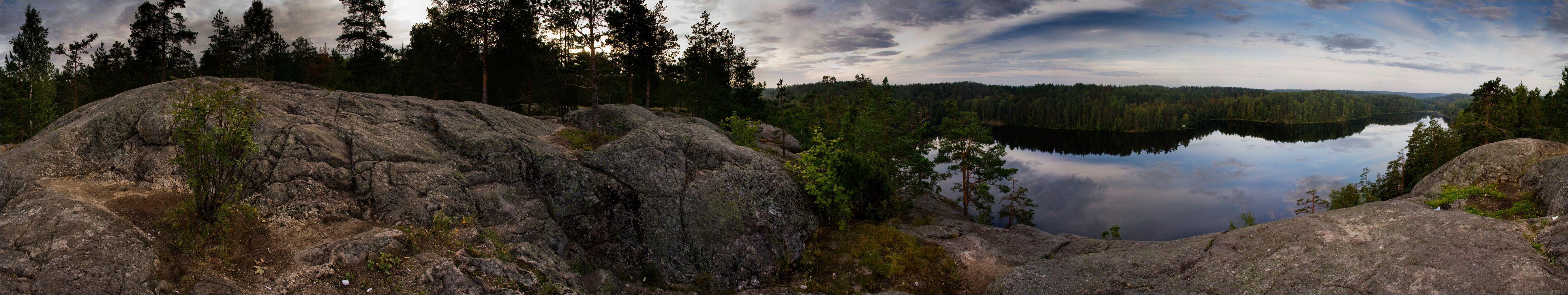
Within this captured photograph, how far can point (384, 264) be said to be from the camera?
34.1 ft

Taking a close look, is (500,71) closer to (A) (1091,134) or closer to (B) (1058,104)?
(A) (1091,134)

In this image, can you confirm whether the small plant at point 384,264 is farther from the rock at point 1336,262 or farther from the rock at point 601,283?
the rock at point 1336,262

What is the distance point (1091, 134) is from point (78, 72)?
537ft

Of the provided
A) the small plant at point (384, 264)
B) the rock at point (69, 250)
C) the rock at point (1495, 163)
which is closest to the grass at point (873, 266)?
the small plant at point (384, 264)

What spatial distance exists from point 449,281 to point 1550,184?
87.8 feet

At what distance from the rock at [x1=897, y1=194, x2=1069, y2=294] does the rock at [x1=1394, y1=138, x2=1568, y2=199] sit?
Result: 42.0 feet

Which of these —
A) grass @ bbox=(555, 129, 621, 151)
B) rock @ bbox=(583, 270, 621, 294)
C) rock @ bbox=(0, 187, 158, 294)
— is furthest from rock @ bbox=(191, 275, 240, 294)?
grass @ bbox=(555, 129, 621, 151)

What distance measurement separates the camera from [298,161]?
12.9 meters

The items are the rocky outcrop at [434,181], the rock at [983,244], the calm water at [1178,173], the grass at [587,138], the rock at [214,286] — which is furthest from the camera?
the calm water at [1178,173]

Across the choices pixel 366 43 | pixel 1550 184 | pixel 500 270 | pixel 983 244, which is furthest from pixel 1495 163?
pixel 366 43

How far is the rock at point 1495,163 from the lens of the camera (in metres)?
17.7

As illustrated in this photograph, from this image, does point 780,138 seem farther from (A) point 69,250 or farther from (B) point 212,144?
(A) point 69,250

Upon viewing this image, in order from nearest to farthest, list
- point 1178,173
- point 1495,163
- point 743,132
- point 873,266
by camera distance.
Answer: point 873,266
point 1495,163
point 743,132
point 1178,173

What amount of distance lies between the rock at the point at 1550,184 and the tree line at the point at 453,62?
27.3 m
